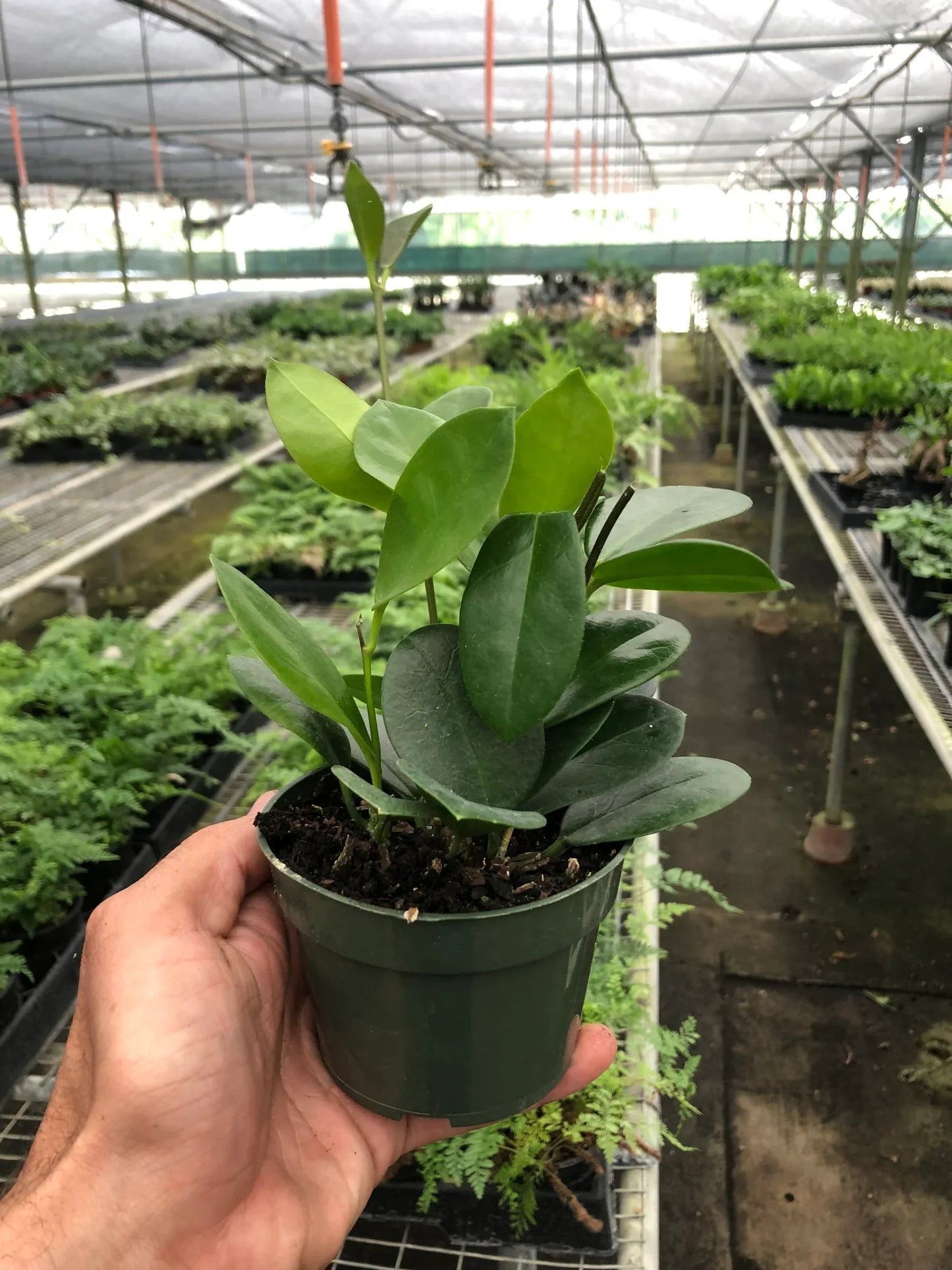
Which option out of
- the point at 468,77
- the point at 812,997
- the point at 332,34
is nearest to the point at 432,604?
the point at 332,34

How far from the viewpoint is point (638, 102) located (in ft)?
29.7

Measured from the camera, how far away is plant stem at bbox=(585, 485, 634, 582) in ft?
2.11

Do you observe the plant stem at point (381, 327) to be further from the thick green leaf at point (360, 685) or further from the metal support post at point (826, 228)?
the metal support post at point (826, 228)

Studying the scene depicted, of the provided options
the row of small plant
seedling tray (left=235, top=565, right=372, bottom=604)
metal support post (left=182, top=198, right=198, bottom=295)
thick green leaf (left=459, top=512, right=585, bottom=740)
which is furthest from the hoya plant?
metal support post (left=182, top=198, right=198, bottom=295)

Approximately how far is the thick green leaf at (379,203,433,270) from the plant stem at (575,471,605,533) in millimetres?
274

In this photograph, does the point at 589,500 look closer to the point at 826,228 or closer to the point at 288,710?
the point at 288,710

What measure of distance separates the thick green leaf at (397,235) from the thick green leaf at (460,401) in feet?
0.39

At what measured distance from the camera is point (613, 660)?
0.70 m

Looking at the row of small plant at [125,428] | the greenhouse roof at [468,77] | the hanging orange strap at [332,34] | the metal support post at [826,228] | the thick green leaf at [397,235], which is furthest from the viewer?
the metal support post at [826,228]

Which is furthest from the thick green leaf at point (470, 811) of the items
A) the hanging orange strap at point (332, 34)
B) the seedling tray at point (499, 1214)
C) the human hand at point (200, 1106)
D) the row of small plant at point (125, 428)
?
the row of small plant at point (125, 428)

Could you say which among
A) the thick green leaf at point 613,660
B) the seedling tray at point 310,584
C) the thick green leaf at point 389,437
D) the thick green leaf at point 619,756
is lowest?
the seedling tray at point 310,584

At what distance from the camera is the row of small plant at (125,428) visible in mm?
3725

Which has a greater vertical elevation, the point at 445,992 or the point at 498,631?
the point at 498,631

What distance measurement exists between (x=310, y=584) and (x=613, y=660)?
237cm
